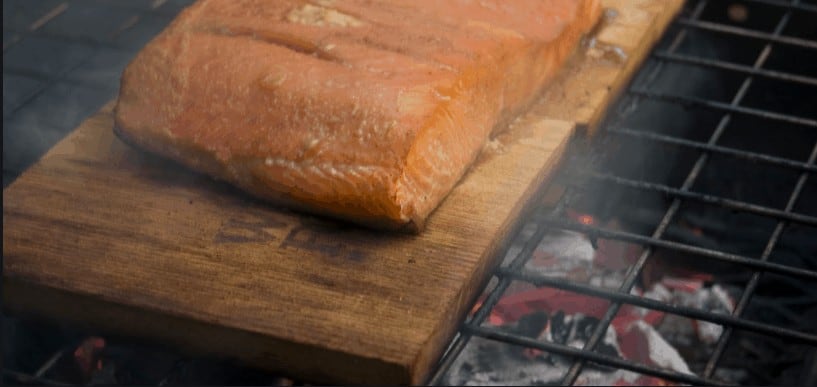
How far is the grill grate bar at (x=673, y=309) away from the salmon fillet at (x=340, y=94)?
1.01 feet

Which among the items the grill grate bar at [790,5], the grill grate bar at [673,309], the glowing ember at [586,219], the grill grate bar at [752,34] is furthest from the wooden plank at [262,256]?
the grill grate bar at [790,5]

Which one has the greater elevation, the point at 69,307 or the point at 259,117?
the point at 259,117

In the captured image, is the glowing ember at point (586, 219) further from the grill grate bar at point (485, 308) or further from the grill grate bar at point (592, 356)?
the grill grate bar at point (592, 356)

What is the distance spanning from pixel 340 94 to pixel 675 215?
3.57ft

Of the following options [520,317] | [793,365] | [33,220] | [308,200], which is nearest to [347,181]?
[308,200]

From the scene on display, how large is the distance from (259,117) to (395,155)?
15.2 inches

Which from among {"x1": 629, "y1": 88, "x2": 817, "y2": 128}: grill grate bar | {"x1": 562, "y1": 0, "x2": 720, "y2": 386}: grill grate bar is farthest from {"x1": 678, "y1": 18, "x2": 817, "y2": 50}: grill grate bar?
{"x1": 562, "y1": 0, "x2": 720, "y2": 386}: grill grate bar

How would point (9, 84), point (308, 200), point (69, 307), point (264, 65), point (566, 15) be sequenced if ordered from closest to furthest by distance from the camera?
point (69, 307) < point (308, 200) < point (264, 65) < point (566, 15) < point (9, 84)

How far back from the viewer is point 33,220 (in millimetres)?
2395

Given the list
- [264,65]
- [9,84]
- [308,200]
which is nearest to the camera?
[308,200]

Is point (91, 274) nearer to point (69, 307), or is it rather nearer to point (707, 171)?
point (69, 307)

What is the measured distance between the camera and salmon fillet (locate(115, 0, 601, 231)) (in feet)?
7.64

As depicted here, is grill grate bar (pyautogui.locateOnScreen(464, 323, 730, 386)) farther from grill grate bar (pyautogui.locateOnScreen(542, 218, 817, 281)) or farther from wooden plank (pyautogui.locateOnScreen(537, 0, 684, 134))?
wooden plank (pyautogui.locateOnScreen(537, 0, 684, 134))

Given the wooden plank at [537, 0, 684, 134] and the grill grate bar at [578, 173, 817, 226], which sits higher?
the wooden plank at [537, 0, 684, 134]
